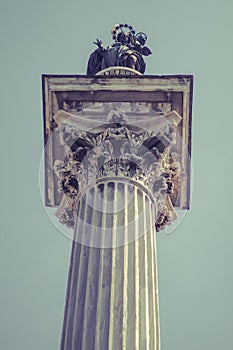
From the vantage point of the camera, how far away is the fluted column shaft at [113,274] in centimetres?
2650

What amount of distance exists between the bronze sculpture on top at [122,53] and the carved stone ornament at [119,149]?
3.80m

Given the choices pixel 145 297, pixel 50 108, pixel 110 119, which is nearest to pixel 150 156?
pixel 110 119

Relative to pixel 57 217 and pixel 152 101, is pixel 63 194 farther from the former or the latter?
pixel 152 101

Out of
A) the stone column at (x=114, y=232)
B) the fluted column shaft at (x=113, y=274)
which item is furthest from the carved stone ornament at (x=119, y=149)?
the fluted column shaft at (x=113, y=274)

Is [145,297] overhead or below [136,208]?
below

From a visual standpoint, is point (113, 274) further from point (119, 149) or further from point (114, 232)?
point (119, 149)

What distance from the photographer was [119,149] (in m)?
32.1

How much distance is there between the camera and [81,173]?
32438 millimetres

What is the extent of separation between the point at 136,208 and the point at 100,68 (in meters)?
7.58

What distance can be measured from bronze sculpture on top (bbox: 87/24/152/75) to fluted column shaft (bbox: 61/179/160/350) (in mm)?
6316

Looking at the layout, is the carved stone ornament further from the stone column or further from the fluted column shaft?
the fluted column shaft

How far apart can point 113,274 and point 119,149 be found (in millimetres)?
5777

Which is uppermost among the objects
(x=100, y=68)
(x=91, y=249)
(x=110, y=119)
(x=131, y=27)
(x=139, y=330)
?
(x=131, y=27)

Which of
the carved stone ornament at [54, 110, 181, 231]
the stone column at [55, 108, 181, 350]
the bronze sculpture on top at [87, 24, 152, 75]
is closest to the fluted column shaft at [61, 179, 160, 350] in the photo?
the stone column at [55, 108, 181, 350]
